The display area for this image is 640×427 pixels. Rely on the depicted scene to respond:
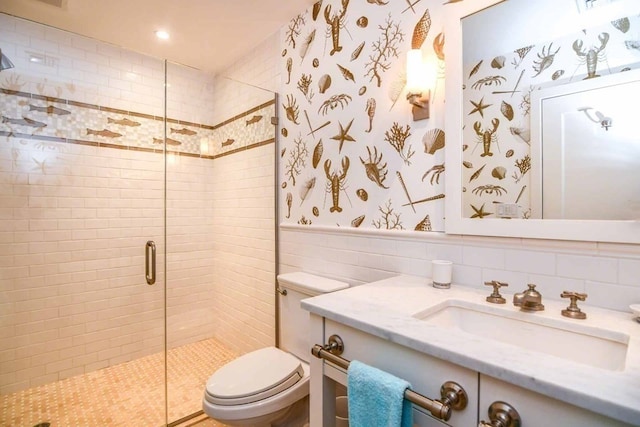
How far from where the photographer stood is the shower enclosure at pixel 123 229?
6.45ft

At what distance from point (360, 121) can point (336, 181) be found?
1.17 ft

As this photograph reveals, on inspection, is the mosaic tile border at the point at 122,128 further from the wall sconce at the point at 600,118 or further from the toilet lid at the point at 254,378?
the wall sconce at the point at 600,118

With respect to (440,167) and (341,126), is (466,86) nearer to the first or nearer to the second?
(440,167)

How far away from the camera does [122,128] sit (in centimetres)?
241

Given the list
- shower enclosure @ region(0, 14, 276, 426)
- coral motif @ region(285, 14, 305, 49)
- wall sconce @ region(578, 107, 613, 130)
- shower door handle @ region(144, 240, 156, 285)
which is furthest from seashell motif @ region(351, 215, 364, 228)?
shower door handle @ region(144, 240, 156, 285)

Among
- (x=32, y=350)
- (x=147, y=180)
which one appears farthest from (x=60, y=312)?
(x=147, y=180)

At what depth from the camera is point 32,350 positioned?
2.08 meters

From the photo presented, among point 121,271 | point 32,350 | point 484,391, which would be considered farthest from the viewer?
point 121,271

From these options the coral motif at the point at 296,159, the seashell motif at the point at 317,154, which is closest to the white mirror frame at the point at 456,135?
the seashell motif at the point at 317,154

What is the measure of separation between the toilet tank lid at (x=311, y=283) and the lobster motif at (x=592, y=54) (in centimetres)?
127

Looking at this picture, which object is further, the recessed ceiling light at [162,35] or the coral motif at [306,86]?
the recessed ceiling light at [162,35]

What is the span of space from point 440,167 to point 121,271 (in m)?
2.44

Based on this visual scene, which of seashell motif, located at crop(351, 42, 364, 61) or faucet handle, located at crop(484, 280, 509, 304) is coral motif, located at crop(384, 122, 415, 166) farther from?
faucet handle, located at crop(484, 280, 509, 304)

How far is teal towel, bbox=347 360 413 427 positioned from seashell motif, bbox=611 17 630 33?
1.22m
